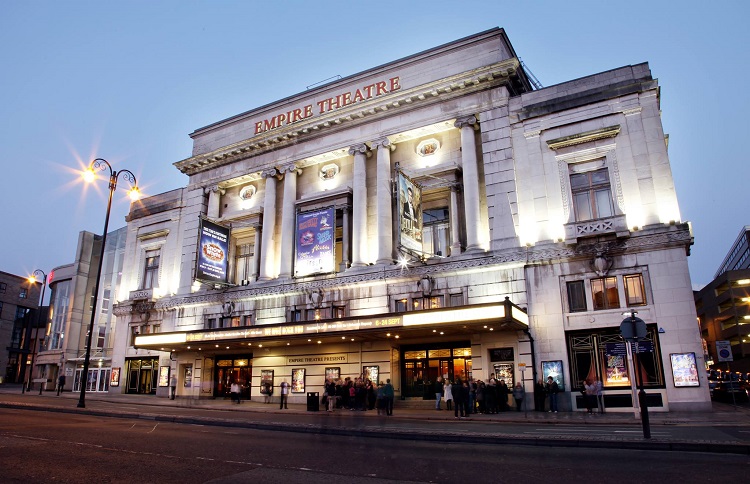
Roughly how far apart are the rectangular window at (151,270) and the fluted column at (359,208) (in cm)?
1962

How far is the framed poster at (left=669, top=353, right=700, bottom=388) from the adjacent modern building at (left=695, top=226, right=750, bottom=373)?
5544 cm

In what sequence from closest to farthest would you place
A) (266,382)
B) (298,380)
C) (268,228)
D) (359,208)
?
1. (298,380)
2. (359,208)
3. (266,382)
4. (268,228)

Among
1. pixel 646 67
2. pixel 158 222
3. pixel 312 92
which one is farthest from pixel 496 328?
pixel 158 222

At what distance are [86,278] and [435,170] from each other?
158ft

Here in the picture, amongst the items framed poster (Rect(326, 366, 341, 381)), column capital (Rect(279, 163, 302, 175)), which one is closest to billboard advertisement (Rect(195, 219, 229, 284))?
column capital (Rect(279, 163, 302, 175))

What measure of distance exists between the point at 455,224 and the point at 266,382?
1687 centimetres

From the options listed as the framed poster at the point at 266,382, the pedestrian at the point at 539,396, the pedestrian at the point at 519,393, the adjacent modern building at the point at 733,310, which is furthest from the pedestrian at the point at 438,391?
the adjacent modern building at the point at 733,310

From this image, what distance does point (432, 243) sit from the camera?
32938 mm

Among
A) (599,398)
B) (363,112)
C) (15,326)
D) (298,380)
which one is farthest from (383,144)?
(15,326)

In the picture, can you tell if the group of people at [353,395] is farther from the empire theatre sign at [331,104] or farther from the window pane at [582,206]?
the empire theatre sign at [331,104]

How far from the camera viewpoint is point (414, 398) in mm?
29641

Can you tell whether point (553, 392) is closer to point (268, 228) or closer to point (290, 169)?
point (268, 228)

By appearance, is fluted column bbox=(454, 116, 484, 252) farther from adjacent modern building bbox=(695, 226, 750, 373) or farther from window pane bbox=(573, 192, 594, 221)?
adjacent modern building bbox=(695, 226, 750, 373)

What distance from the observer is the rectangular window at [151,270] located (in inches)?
1721
